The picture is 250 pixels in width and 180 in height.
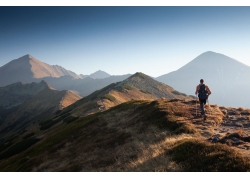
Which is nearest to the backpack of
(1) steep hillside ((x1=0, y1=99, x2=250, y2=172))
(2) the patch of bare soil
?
(2) the patch of bare soil

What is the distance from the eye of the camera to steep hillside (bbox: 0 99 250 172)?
12.3 metres

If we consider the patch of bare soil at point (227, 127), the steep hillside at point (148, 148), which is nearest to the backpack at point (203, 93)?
the patch of bare soil at point (227, 127)

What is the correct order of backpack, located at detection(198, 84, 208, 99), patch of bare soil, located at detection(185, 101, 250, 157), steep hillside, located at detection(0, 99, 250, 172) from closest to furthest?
steep hillside, located at detection(0, 99, 250, 172) → patch of bare soil, located at detection(185, 101, 250, 157) → backpack, located at detection(198, 84, 208, 99)

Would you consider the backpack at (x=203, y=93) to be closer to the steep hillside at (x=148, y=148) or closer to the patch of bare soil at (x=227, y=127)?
the patch of bare soil at (x=227, y=127)

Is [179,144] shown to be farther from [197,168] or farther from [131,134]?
[131,134]

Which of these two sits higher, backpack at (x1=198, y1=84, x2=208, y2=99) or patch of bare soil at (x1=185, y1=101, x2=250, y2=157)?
backpack at (x1=198, y1=84, x2=208, y2=99)

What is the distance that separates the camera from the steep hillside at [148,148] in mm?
12266

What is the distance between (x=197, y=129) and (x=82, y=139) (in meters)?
16.1

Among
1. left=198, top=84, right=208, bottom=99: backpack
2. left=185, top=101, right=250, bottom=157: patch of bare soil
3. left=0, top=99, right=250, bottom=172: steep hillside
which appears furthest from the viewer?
left=198, top=84, right=208, bottom=99: backpack

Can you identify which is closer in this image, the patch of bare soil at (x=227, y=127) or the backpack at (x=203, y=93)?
the patch of bare soil at (x=227, y=127)

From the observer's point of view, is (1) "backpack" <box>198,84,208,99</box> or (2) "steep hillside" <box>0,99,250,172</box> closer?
(2) "steep hillside" <box>0,99,250,172</box>

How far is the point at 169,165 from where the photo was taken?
12.6m

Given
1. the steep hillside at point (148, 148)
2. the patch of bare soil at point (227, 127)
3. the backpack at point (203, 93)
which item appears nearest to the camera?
the steep hillside at point (148, 148)

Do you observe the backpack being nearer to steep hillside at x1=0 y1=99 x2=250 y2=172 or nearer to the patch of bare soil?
the patch of bare soil
